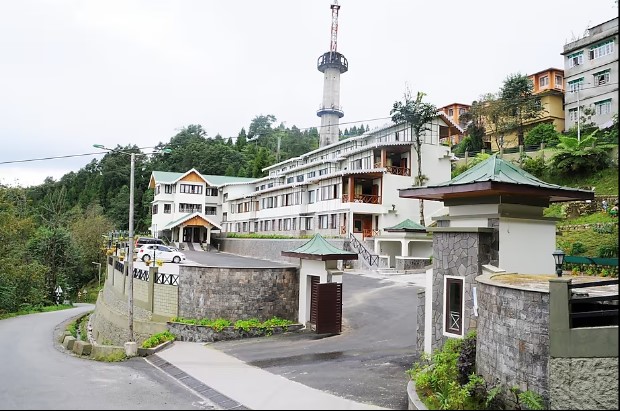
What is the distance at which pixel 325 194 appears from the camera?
42.5 meters

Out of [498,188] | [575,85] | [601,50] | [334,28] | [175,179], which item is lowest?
[498,188]

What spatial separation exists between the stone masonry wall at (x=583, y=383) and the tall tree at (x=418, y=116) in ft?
100

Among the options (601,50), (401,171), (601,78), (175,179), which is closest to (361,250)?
(401,171)

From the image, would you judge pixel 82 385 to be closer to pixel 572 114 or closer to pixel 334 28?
pixel 572 114

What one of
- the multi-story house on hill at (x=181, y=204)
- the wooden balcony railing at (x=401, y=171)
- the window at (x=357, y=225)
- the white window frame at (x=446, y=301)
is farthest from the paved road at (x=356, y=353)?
the multi-story house on hill at (x=181, y=204)

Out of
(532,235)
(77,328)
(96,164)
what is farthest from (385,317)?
(96,164)

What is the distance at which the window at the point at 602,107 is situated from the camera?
39312mm

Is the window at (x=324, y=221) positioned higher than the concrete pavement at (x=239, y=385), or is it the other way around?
the window at (x=324, y=221)

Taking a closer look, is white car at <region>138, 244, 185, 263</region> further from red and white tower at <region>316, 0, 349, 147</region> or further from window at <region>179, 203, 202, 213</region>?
red and white tower at <region>316, 0, 349, 147</region>

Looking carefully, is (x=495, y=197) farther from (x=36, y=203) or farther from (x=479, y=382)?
Result: (x=36, y=203)

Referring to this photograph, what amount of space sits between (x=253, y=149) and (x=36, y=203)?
3662 centimetres

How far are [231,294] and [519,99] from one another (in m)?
33.7

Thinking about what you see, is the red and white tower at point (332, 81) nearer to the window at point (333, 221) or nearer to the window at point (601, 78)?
the window at point (333, 221)

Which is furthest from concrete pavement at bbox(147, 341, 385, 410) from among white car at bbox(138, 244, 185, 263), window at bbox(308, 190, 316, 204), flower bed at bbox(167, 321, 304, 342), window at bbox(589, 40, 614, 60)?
window at bbox(589, 40, 614, 60)
